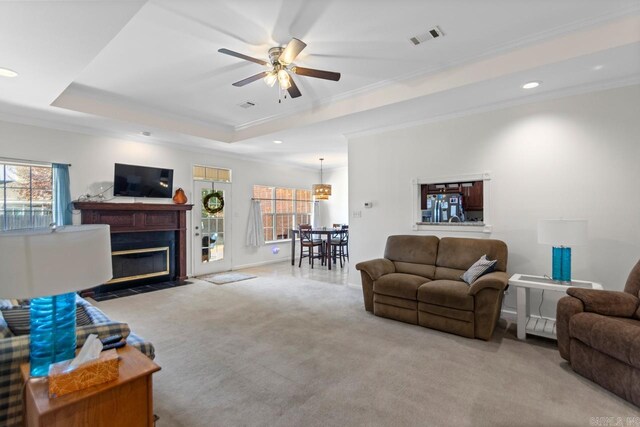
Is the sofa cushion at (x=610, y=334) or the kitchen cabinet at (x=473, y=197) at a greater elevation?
the kitchen cabinet at (x=473, y=197)

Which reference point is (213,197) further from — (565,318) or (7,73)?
(565,318)

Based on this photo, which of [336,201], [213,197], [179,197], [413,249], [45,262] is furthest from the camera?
[336,201]

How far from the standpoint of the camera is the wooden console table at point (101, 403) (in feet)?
3.85

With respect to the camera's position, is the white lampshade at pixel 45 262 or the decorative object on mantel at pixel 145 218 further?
the decorative object on mantel at pixel 145 218

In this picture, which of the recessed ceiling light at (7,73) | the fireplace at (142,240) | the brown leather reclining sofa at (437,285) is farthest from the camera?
the fireplace at (142,240)

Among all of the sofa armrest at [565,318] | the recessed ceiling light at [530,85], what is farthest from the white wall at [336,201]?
the sofa armrest at [565,318]

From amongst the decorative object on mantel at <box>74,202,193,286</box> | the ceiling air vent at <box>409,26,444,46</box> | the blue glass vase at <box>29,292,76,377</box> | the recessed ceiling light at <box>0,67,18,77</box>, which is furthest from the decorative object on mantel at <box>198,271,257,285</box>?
the ceiling air vent at <box>409,26,444,46</box>

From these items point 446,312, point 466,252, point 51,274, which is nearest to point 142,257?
point 51,274

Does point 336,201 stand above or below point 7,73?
below

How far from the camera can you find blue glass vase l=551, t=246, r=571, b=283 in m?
3.16

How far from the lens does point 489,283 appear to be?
3.10m

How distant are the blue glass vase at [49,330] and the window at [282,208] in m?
6.36

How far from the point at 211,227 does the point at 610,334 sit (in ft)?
20.9

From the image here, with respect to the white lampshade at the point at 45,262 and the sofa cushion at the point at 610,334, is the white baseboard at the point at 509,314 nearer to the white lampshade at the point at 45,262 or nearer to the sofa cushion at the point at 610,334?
the sofa cushion at the point at 610,334
